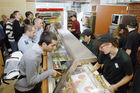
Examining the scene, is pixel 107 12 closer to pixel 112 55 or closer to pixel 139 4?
pixel 139 4

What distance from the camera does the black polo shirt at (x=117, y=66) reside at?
154 centimetres

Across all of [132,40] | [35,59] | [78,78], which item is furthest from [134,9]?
[35,59]

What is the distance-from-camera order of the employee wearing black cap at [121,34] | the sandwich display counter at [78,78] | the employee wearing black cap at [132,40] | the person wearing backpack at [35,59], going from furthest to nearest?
the employee wearing black cap at [121,34], the employee wearing black cap at [132,40], the person wearing backpack at [35,59], the sandwich display counter at [78,78]

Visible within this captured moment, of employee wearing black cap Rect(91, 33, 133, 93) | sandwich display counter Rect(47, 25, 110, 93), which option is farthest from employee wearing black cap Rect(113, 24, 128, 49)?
sandwich display counter Rect(47, 25, 110, 93)

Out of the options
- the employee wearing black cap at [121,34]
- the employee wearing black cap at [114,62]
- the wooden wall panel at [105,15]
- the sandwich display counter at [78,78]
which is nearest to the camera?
the sandwich display counter at [78,78]

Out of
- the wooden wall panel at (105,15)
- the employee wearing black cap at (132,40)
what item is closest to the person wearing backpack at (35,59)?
the employee wearing black cap at (132,40)

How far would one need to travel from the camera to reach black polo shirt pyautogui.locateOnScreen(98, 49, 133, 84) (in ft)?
5.04

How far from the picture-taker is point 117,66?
5.41ft

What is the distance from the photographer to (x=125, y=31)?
346cm

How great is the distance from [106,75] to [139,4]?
291 cm

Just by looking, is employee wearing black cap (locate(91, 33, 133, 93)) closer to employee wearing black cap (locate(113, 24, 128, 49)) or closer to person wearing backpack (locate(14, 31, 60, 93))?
person wearing backpack (locate(14, 31, 60, 93))

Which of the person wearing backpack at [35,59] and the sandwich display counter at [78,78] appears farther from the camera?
the person wearing backpack at [35,59]

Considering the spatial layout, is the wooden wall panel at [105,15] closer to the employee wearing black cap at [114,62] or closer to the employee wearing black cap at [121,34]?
the employee wearing black cap at [121,34]

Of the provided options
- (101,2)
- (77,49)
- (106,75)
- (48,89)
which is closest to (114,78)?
(106,75)
